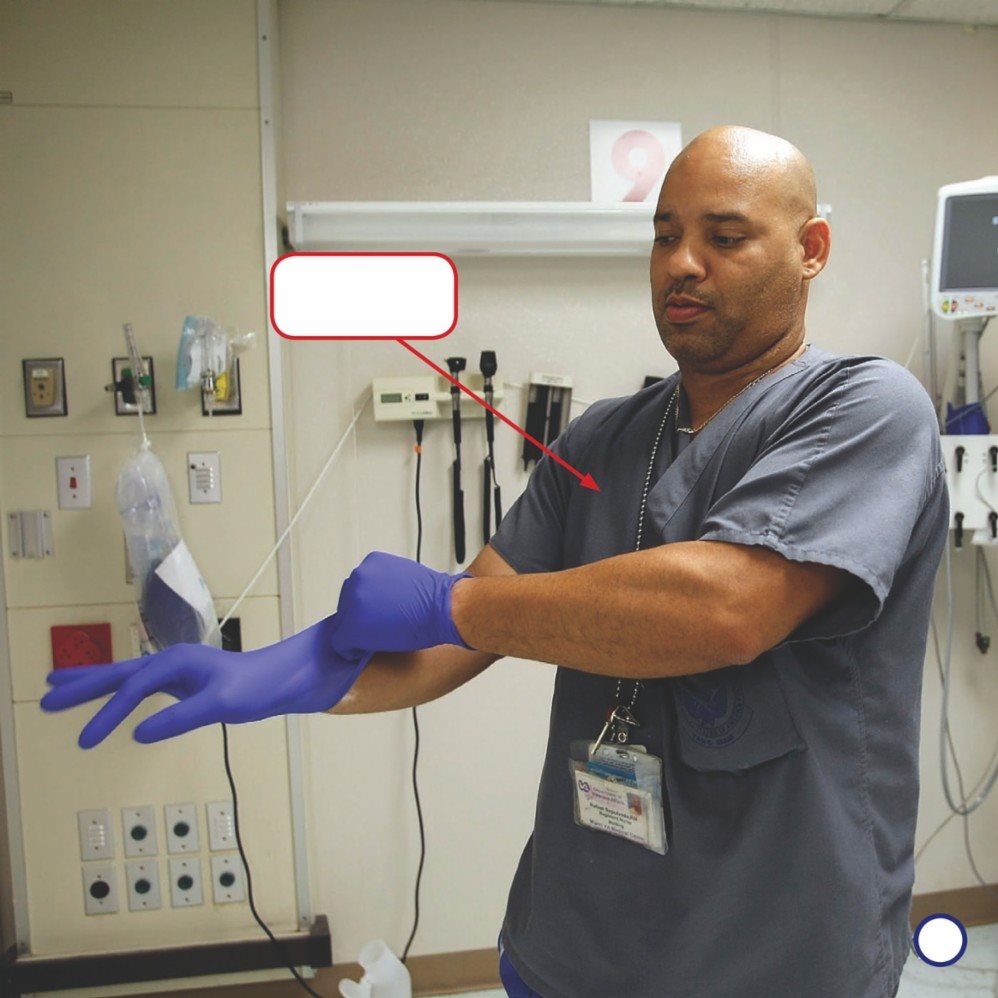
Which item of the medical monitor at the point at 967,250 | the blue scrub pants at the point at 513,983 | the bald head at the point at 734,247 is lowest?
the blue scrub pants at the point at 513,983

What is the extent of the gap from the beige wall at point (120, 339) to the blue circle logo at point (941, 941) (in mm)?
1706

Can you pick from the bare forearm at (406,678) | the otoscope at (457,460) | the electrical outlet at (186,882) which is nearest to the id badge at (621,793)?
the bare forearm at (406,678)

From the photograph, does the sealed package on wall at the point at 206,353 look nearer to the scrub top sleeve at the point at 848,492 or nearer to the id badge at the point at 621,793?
the id badge at the point at 621,793

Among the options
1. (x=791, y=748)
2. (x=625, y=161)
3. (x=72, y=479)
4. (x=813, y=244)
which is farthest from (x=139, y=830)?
(x=625, y=161)

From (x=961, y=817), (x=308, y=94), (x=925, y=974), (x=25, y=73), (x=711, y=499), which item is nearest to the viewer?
(x=711, y=499)

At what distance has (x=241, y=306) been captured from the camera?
1.96 m

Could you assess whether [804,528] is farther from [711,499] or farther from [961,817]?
[961,817]

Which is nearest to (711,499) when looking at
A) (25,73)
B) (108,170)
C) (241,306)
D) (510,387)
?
(510,387)

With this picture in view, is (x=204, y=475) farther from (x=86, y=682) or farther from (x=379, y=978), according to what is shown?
(x=379, y=978)

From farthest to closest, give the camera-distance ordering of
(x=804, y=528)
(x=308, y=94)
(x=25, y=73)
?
(x=308, y=94) → (x=25, y=73) → (x=804, y=528)

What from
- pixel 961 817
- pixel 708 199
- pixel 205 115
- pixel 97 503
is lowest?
pixel 961 817

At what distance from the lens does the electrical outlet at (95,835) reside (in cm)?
199

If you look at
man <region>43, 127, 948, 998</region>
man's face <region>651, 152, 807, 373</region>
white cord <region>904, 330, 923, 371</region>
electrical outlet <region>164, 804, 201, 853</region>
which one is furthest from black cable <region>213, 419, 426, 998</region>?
white cord <region>904, 330, 923, 371</region>

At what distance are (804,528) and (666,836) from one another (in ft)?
1.41
